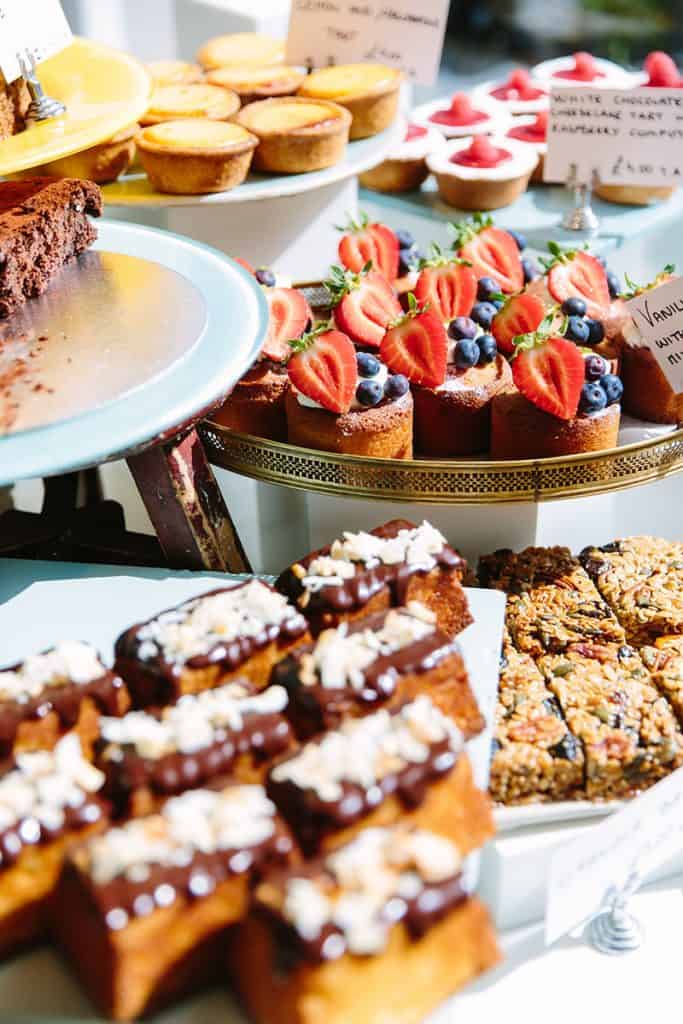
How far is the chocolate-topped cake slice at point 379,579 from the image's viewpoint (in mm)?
1431

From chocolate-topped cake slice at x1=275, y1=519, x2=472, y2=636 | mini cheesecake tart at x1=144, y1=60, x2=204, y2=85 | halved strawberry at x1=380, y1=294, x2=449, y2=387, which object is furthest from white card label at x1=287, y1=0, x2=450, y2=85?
chocolate-topped cake slice at x1=275, y1=519, x2=472, y2=636

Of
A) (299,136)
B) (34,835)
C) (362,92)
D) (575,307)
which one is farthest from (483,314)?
(34,835)

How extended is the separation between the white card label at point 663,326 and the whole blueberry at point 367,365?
45 cm

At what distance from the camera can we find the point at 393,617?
135cm

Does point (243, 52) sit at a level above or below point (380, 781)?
above

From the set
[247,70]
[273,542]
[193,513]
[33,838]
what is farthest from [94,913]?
[247,70]

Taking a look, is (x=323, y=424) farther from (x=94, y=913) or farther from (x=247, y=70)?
(x=247, y=70)

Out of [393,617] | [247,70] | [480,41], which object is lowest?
[480,41]

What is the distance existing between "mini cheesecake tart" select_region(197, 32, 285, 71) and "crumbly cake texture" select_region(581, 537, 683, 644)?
166cm

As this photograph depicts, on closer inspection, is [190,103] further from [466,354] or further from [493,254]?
[466,354]

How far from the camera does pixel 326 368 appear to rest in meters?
1.86

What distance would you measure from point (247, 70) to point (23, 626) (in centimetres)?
179

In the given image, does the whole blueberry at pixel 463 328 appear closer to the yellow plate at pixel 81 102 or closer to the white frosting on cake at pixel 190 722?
the yellow plate at pixel 81 102

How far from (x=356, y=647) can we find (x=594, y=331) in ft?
3.43
